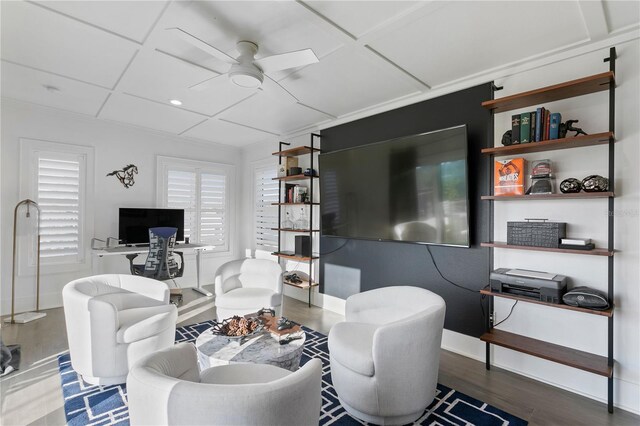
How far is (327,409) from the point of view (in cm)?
204

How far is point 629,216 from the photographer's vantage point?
211 cm

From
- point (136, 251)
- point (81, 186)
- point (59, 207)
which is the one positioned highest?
point (81, 186)

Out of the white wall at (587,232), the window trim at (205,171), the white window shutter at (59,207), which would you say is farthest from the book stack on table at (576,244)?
the white window shutter at (59,207)

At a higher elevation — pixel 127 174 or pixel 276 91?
pixel 276 91

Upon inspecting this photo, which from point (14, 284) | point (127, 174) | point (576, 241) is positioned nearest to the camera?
point (576, 241)

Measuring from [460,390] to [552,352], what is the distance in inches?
29.4

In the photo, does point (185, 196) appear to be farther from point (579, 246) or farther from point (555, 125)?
point (579, 246)

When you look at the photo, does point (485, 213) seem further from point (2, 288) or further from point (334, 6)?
point (2, 288)

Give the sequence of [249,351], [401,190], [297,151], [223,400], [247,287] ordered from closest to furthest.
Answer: [223,400] → [249,351] → [401,190] → [247,287] → [297,151]

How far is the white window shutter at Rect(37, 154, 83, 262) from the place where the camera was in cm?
397

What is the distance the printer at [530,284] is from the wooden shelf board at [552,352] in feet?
1.32

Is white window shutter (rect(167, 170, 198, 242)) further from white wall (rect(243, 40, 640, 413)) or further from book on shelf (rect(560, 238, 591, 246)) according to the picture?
book on shelf (rect(560, 238, 591, 246))

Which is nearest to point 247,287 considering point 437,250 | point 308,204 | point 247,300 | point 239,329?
point 247,300

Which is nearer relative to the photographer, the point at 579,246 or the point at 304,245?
the point at 579,246
